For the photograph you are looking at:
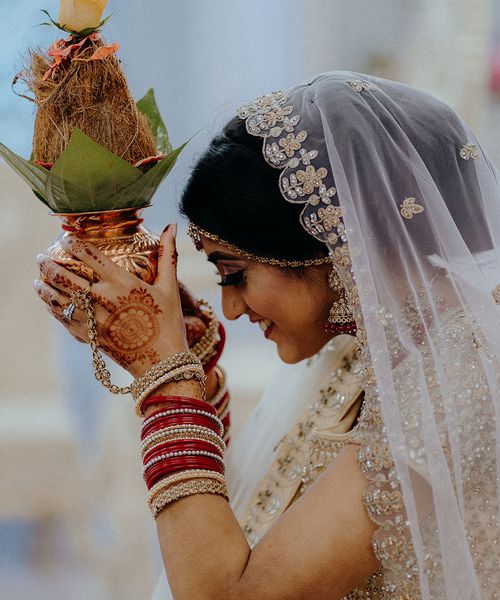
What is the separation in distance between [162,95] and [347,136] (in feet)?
6.42

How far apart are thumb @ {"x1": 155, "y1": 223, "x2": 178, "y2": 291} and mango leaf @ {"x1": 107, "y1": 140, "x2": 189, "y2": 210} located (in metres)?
0.07

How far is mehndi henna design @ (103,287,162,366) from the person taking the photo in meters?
1.10

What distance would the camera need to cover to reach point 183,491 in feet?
3.35

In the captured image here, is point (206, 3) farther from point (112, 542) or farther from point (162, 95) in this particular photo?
point (112, 542)

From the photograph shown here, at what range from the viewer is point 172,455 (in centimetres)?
104

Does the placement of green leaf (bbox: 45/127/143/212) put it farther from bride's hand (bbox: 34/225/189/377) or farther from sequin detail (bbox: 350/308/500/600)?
sequin detail (bbox: 350/308/500/600)

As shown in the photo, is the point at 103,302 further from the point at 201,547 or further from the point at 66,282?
the point at 201,547

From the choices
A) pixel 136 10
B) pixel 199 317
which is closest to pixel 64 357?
pixel 136 10

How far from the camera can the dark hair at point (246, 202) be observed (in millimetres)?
1116

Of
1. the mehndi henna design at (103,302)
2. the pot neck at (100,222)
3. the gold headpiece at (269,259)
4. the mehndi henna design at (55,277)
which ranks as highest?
the pot neck at (100,222)

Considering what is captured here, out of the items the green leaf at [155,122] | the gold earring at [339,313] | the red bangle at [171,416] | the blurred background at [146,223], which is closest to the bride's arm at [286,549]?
the red bangle at [171,416]

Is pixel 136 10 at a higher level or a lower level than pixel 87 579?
higher

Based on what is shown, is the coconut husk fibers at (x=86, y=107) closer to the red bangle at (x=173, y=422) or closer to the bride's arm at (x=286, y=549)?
the red bangle at (x=173, y=422)

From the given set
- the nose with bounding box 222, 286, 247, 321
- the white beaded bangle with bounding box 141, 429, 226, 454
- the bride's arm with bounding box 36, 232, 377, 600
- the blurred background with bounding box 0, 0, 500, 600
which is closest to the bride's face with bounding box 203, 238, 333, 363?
the nose with bounding box 222, 286, 247, 321
